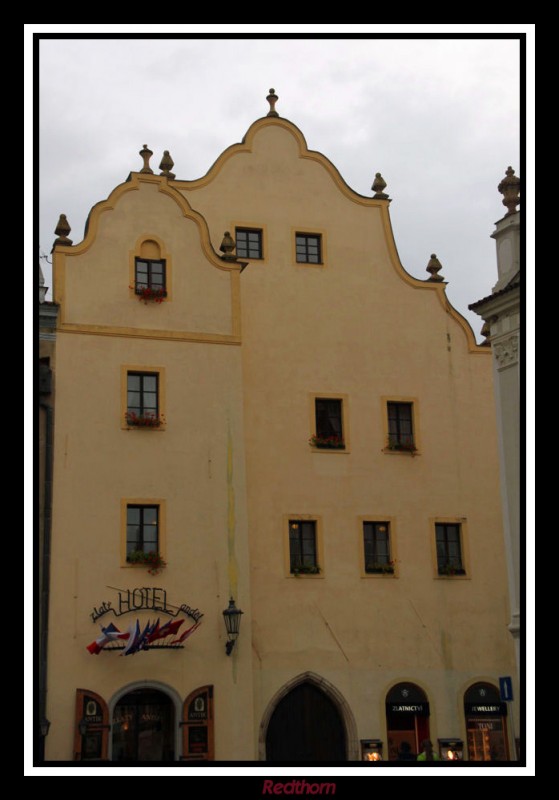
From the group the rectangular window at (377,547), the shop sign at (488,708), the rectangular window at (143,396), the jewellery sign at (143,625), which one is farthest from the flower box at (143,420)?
the shop sign at (488,708)

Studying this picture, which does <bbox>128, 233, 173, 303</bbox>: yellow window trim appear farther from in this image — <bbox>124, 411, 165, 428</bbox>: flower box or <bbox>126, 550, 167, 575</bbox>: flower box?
<bbox>126, 550, 167, 575</bbox>: flower box

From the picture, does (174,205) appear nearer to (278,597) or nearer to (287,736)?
(278,597)

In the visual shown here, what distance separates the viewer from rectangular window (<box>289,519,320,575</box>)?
28375mm

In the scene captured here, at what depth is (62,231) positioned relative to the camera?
2781 centimetres

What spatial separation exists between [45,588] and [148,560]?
233cm

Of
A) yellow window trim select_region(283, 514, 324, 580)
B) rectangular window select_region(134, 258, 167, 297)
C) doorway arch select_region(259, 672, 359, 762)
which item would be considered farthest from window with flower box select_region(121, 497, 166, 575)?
A: rectangular window select_region(134, 258, 167, 297)

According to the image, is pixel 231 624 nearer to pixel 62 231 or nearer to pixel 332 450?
pixel 332 450

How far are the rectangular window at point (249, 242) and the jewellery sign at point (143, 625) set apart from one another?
31.0 feet

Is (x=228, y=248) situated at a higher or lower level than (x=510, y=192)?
higher

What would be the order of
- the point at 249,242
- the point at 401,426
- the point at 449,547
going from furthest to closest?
1. the point at 249,242
2. the point at 401,426
3. the point at 449,547

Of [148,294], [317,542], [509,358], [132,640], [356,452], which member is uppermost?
[148,294]

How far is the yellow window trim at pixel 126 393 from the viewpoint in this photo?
26.8m

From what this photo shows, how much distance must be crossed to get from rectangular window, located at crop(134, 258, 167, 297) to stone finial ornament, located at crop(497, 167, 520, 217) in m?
9.15

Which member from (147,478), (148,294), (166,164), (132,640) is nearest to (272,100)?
(166,164)
